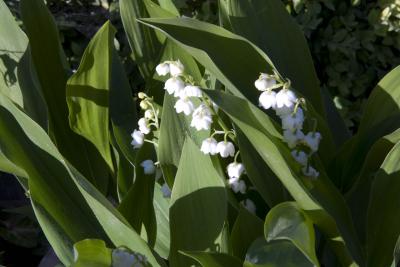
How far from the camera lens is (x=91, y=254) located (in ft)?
3.24

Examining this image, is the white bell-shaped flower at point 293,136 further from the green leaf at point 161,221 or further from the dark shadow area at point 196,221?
the green leaf at point 161,221

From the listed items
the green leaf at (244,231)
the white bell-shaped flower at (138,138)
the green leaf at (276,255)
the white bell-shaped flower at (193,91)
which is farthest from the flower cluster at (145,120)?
the green leaf at (276,255)

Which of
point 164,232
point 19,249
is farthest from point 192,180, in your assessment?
point 19,249

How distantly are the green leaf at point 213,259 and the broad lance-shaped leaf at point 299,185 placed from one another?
0.15 meters

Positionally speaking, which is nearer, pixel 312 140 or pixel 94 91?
pixel 312 140

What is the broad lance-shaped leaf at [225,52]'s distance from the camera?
1.14 meters

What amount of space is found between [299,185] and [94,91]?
21.9 inches

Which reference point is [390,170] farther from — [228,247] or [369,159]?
[228,247]

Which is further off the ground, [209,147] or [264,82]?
[264,82]

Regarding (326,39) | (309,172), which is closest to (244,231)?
(309,172)

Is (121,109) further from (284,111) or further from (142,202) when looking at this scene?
(284,111)

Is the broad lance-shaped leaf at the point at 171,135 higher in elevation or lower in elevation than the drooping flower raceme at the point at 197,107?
lower

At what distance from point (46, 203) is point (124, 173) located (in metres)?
0.38

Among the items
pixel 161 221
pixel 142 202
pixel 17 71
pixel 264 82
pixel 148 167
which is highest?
pixel 264 82
